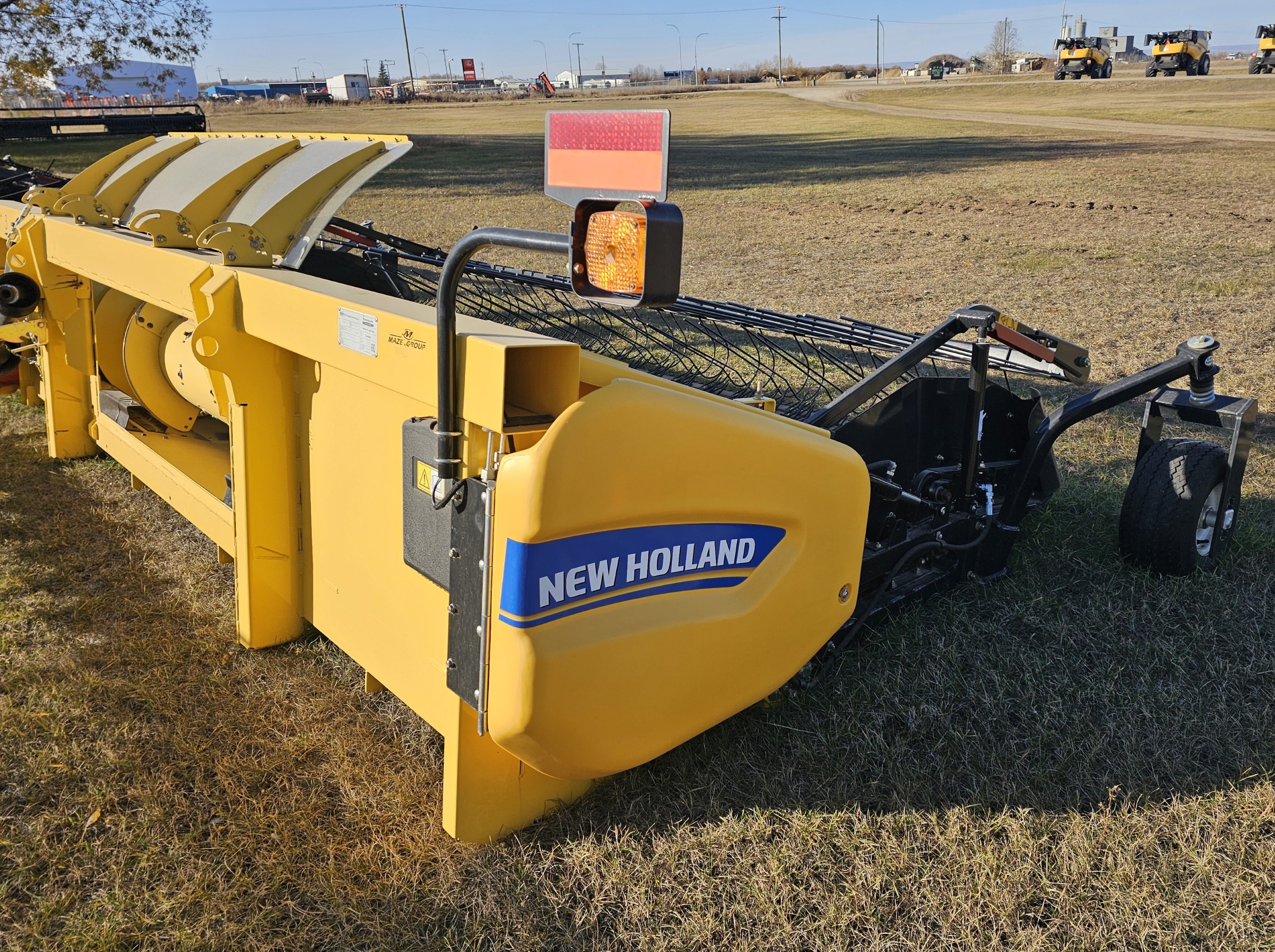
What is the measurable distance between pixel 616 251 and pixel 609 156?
0.99 feet

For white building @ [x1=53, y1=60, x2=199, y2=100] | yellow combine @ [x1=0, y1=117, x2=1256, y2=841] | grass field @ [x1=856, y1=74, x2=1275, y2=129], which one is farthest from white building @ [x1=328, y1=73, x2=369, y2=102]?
yellow combine @ [x1=0, y1=117, x2=1256, y2=841]

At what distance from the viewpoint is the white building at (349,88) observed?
67.2m

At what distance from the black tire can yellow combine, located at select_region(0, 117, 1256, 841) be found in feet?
0.03

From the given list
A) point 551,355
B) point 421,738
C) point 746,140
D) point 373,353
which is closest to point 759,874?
point 421,738

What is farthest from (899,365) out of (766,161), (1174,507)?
(766,161)

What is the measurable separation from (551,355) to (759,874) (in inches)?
47.3

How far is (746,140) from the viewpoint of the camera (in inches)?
993

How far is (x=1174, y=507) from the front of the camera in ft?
10.6

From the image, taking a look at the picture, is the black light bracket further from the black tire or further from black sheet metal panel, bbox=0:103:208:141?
black sheet metal panel, bbox=0:103:208:141

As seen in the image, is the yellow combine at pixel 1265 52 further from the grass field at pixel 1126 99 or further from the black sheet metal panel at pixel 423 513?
the black sheet metal panel at pixel 423 513

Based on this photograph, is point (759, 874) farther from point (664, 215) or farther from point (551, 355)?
point (664, 215)

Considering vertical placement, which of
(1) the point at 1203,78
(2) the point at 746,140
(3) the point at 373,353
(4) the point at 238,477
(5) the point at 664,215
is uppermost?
(1) the point at 1203,78

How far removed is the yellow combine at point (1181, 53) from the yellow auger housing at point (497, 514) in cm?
4930

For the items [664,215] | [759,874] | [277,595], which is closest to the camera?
[664,215]
